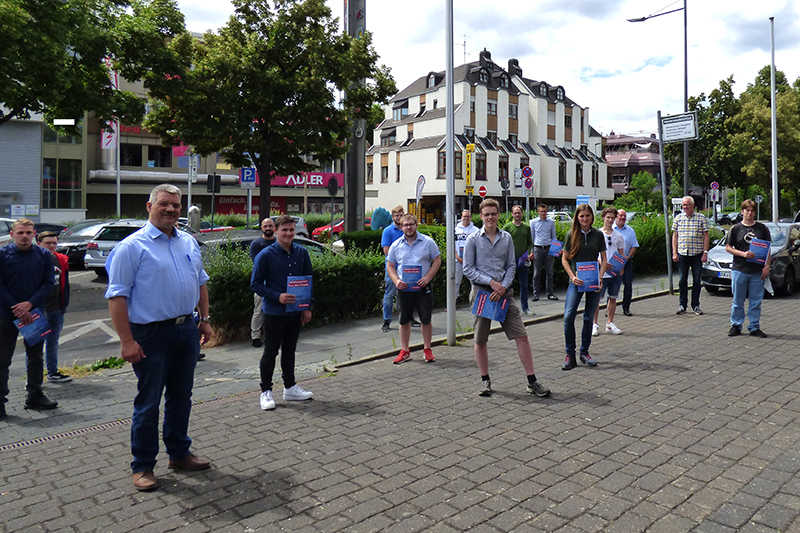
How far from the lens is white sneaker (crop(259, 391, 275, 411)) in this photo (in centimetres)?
614

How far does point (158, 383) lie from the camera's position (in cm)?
442

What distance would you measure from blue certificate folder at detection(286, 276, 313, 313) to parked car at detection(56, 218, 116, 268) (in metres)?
14.7

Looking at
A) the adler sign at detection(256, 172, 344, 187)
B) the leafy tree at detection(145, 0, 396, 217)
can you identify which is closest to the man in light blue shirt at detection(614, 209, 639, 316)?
the leafy tree at detection(145, 0, 396, 217)

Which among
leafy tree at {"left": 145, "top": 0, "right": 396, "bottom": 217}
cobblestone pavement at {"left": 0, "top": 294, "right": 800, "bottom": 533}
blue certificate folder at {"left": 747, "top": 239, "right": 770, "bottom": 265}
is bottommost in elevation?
cobblestone pavement at {"left": 0, "top": 294, "right": 800, "bottom": 533}

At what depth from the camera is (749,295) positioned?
31.2ft

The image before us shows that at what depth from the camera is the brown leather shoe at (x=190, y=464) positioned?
15.0 feet

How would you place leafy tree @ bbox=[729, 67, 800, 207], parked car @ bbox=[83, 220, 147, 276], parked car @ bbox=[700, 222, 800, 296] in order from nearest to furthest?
parked car @ bbox=[700, 222, 800, 296] → parked car @ bbox=[83, 220, 147, 276] → leafy tree @ bbox=[729, 67, 800, 207]

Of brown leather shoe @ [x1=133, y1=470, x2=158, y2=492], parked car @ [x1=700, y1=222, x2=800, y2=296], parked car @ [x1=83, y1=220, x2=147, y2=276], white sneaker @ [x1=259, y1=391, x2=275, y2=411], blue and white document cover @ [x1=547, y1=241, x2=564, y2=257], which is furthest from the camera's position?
parked car @ [x1=83, y1=220, x2=147, y2=276]

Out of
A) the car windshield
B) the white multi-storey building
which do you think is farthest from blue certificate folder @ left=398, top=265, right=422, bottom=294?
the white multi-storey building

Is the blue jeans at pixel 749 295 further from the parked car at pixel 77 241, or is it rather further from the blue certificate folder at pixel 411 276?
the parked car at pixel 77 241

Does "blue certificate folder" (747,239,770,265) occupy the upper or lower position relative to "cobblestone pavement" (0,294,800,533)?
upper

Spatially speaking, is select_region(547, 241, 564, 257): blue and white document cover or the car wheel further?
the car wheel

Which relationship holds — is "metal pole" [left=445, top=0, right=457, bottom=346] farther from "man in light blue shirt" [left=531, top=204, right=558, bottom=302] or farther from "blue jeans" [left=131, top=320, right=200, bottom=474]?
"blue jeans" [left=131, top=320, right=200, bottom=474]

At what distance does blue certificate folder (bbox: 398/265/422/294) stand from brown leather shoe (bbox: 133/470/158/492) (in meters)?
4.37
